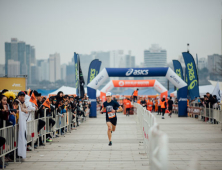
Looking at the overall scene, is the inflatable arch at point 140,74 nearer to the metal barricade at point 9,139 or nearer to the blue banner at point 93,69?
the blue banner at point 93,69

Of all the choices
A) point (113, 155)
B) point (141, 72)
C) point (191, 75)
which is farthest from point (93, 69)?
point (113, 155)

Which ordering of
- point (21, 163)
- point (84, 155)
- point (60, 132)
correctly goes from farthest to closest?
point (60, 132), point (84, 155), point (21, 163)

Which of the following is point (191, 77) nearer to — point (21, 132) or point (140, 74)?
point (140, 74)

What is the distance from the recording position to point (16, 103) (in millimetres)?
8945

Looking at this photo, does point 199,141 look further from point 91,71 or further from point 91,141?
point 91,71

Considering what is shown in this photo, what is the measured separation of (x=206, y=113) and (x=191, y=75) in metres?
5.50

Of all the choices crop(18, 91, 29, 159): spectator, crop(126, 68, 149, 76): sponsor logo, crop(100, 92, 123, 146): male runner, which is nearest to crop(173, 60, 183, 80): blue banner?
crop(126, 68, 149, 76): sponsor logo

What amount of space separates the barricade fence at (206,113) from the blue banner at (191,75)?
3.29 ft

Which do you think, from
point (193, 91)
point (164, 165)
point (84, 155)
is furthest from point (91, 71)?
point (164, 165)

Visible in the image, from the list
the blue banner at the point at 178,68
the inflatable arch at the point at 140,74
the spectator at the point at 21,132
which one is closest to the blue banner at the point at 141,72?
the inflatable arch at the point at 140,74

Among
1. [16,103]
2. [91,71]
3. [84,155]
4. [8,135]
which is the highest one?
[91,71]

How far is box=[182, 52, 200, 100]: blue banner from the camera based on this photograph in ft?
88.1

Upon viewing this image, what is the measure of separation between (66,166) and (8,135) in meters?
1.52

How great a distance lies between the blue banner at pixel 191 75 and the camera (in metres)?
26.8
